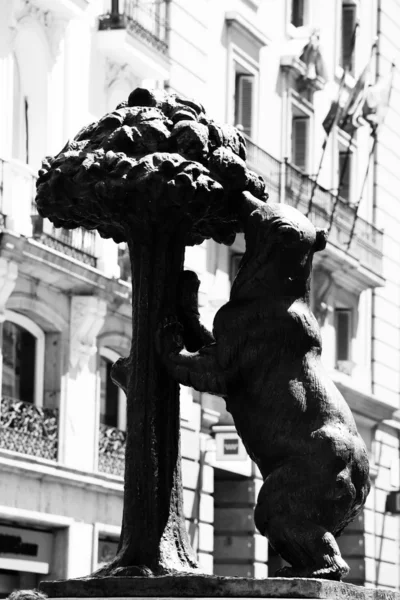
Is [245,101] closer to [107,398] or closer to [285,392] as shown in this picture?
[107,398]

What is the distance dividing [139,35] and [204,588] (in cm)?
1941

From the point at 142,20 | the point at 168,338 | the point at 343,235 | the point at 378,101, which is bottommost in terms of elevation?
the point at 168,338

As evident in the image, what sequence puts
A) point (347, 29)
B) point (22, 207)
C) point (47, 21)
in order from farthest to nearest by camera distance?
1. point (347, 29)
2. point (47, 21)
3. point (22, 207)

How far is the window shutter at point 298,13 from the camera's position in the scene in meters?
32.4

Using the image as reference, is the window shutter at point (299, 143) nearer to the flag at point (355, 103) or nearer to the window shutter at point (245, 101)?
the flag at point (355, 103)

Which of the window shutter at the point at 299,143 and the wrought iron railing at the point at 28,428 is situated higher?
the window shutter at the point at 299,143

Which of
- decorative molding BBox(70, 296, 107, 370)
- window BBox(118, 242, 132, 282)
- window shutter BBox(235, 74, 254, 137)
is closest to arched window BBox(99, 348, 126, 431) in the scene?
decorative molding BBox(70, 296, 107, 370)

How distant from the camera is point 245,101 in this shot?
29.5 m

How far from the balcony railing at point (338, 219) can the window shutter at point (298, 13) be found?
3.19 metres

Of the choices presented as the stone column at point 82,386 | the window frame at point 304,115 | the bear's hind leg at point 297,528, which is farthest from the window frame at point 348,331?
the bear's hind leg at point 297,528

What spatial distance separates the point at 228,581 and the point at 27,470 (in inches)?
605

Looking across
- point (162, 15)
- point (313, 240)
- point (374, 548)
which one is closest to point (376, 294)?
point (374, 548)

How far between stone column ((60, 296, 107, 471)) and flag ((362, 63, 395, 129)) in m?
10.8

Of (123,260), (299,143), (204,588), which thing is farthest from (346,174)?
(204,588)
